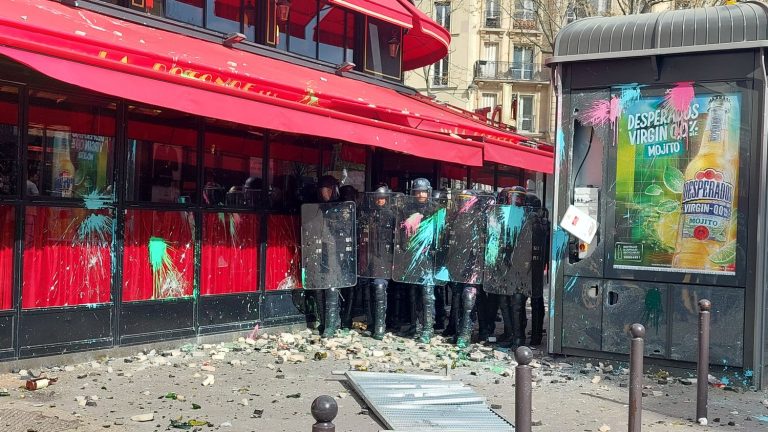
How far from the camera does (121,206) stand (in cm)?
802

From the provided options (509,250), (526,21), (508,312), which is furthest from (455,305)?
(526,21)

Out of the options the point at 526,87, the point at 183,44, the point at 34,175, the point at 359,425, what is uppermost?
the point at 526,87

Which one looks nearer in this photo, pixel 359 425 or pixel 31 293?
pixel 359 425

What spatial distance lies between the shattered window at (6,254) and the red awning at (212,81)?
Result: 1703 mm

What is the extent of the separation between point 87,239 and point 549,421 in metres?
4.48

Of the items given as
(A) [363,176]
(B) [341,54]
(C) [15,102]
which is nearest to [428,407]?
(C) [15,102]

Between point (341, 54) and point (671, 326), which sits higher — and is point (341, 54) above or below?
above

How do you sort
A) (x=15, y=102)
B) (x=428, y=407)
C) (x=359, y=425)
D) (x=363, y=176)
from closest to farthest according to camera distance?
(x=359, y=425), (x=428, y=407), (x=15, y=102), (x=363, y=176)

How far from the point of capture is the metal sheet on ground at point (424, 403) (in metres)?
5.82

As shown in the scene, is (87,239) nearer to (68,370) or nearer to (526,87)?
(68,370)

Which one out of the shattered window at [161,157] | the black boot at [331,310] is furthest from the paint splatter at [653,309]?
the shattered window at [161,157]

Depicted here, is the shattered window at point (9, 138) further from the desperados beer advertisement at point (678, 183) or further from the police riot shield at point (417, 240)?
the desperados beer advertisement at point (678, 183)

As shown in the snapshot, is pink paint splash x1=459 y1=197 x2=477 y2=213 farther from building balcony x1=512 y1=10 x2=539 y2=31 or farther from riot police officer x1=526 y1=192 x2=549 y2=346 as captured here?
building balcony x1=512 y1=10 x2=539 y2=31

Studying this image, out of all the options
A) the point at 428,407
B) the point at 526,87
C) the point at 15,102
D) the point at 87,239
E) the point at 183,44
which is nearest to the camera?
the point at 428,407
